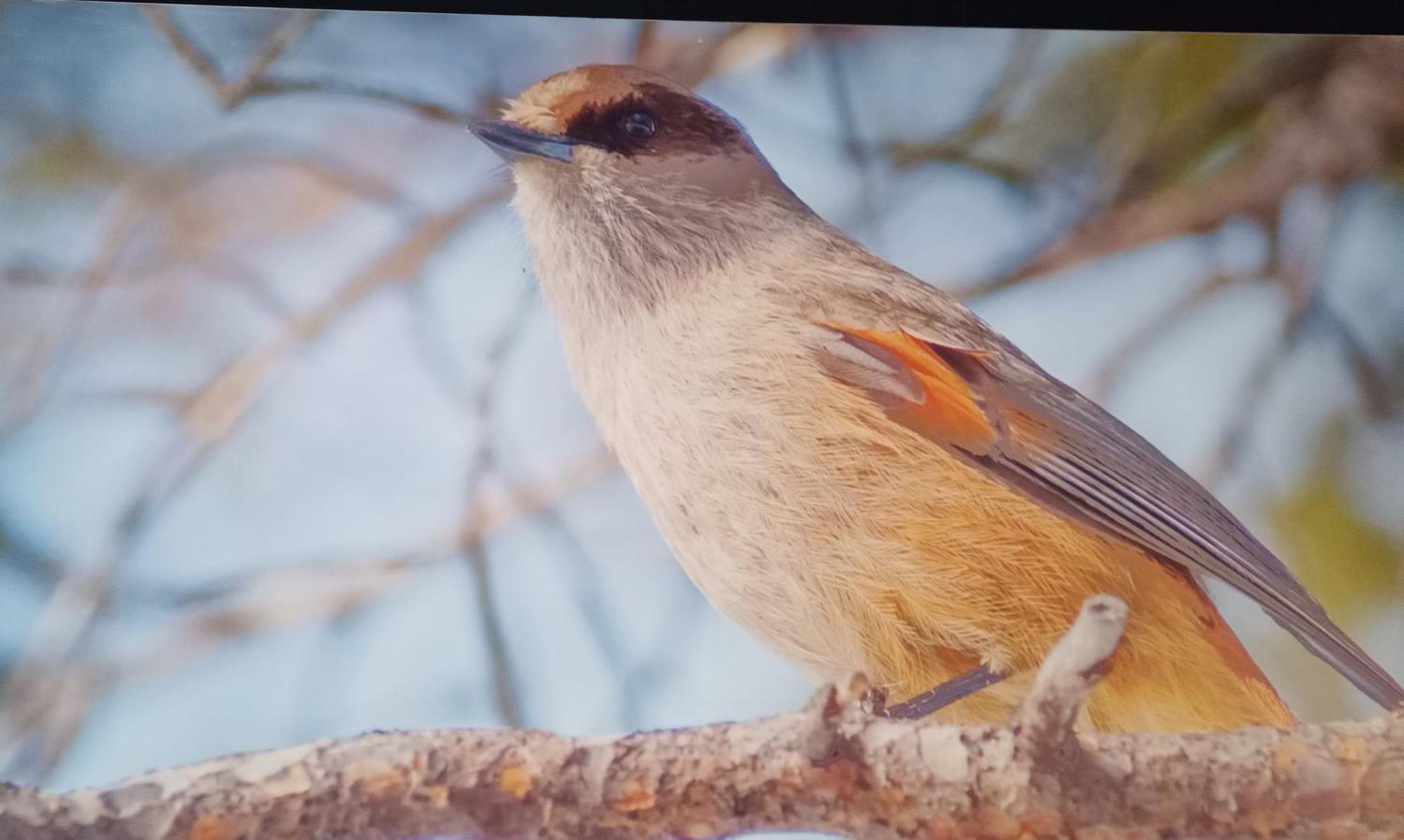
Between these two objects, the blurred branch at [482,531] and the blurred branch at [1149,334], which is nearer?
the blurred branch at [482,531]

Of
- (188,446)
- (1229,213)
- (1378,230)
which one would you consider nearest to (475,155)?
(188,446)

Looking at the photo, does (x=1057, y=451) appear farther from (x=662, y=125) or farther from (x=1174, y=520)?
(x=662, y=125)

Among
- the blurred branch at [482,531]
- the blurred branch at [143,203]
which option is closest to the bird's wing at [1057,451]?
the blurred branch at [482,531]

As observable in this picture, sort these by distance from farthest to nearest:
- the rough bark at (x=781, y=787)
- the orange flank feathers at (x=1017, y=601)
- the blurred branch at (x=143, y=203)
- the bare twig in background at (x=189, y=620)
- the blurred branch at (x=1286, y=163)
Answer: the blurred branch at (x=1286, y=163), the blurred branch at (x=143, y=203), the bare twig in background at (x=189, y=620), the orange flank feathers at (x=1017, y=601), the rough bark at (x=781, y=787)

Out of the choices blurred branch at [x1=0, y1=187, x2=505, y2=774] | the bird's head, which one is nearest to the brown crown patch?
the bird's head

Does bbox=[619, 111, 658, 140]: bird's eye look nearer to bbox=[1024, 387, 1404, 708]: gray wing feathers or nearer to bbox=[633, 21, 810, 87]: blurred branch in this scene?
bbox=[633, 21, 810, 87]: blurred branch

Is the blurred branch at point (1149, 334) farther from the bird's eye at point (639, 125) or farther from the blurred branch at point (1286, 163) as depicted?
the bird's eye at point (639, 125)

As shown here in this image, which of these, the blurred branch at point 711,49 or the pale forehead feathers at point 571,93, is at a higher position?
the blurred branch at point 711,49
